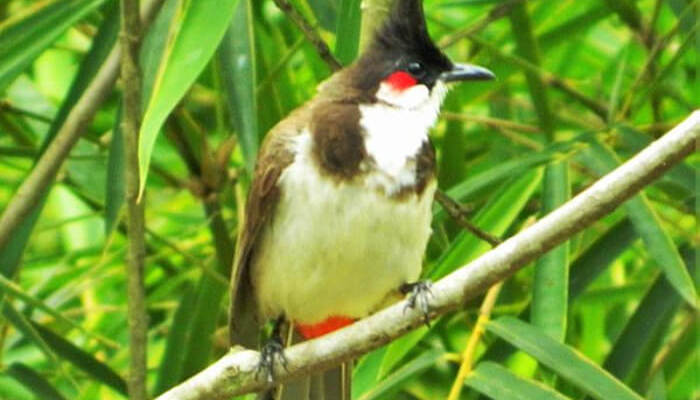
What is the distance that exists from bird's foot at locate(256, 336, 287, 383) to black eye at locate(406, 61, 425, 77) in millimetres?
483

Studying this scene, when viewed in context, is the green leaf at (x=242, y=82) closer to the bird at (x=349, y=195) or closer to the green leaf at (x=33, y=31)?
the bird at (x=349, y=195)

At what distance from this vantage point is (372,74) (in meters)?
2.96

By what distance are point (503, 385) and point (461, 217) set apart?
0.29 meters

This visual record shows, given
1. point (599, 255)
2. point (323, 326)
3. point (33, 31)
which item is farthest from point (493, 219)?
point (33, 31)

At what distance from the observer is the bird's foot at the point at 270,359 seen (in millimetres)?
2677

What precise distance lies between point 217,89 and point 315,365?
101cm

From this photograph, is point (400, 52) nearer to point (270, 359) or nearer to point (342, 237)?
point (342, 237)

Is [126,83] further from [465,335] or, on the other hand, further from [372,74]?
[465,335]

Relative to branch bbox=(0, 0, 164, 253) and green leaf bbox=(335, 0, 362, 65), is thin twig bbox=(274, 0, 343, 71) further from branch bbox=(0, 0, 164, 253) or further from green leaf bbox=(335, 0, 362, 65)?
branch bbox=(0, 0, 164, 253)

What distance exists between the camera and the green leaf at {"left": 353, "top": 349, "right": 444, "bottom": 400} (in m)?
2.88

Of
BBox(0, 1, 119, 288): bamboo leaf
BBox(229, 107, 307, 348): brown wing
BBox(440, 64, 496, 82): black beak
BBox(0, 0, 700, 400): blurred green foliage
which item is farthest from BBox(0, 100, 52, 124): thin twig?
BBox(440, 64, 496, 82): black beak

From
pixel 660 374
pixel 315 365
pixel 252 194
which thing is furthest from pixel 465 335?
pixel 315 365

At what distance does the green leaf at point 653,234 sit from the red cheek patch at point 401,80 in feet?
1.13

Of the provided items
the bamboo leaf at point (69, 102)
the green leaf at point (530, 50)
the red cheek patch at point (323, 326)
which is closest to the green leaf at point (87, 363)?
the bamboo leaf at point (69, 102)
